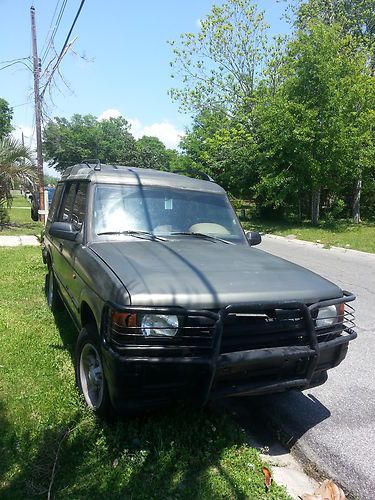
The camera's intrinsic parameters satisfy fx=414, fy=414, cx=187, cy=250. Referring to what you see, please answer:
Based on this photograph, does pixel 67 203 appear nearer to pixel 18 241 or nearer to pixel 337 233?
pixel 18 241

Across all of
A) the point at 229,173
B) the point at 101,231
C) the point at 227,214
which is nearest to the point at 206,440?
the point at 101,231

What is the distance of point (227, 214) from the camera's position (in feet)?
15.1

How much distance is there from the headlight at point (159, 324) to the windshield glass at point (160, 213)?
144cm

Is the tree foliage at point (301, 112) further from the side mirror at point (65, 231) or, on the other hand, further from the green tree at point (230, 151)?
the side mirror at point (65, 231)

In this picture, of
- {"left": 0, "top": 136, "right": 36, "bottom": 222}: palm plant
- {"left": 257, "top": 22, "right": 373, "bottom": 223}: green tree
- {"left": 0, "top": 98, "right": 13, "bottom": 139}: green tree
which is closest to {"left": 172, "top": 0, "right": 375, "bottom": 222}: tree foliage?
{"left": 257, "top": 22, "right": 373, "bottom": 223}: green tree

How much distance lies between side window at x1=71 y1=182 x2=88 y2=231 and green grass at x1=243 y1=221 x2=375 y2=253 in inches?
417

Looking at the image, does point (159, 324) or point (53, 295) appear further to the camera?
point (53, 295)

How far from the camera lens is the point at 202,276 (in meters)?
2.80

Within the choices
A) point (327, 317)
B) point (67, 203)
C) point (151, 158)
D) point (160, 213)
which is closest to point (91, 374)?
point (160, 213)

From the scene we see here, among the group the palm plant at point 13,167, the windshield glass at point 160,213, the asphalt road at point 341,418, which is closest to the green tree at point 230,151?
the palm plant at point 13,167

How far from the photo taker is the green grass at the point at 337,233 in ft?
46.4

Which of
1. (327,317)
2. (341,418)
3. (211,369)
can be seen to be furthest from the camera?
(341,418)

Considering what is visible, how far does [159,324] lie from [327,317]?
129 centimetres

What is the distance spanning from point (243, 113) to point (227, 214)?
19.7m
